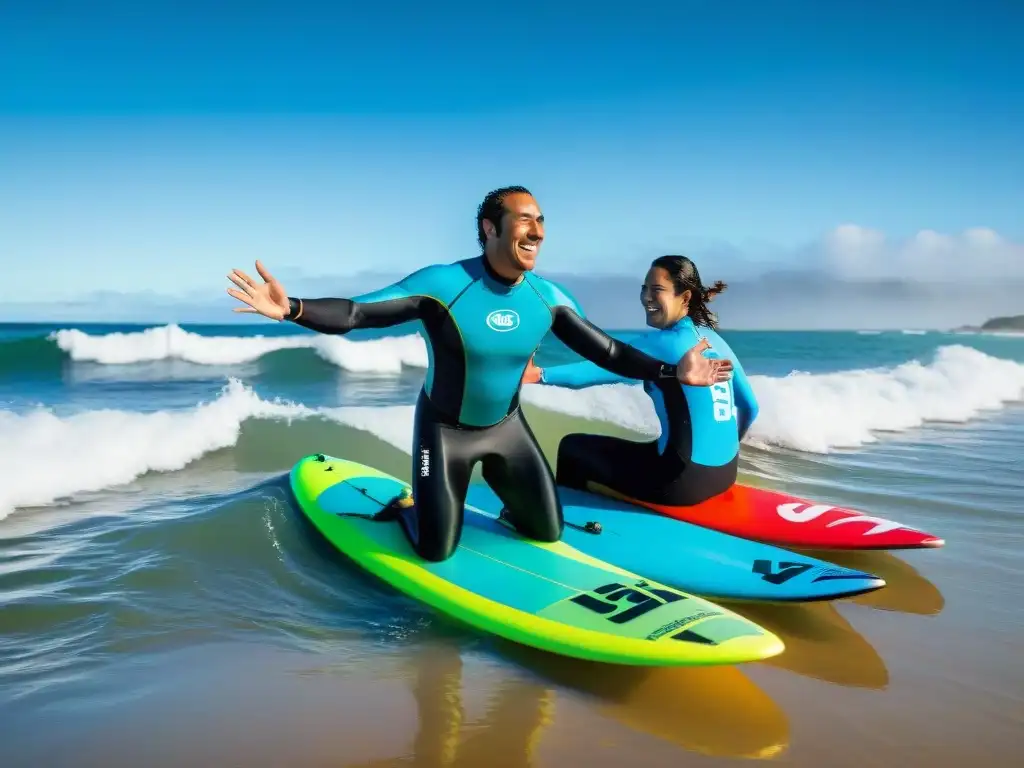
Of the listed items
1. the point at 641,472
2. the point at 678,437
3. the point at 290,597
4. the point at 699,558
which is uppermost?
the point at 678,437

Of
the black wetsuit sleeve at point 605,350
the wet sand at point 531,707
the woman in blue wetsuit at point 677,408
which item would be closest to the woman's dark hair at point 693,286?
the woman in blue wetsuit at point 677,408

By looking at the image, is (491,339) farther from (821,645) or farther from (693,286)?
(821,645)

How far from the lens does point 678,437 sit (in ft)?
15.2

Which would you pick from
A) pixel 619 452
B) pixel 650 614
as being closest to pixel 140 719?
pixel 650 614

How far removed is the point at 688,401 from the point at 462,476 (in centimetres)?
149

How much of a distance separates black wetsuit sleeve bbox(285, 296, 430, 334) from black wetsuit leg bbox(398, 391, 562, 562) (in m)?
0.53

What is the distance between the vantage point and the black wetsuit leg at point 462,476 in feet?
12.5

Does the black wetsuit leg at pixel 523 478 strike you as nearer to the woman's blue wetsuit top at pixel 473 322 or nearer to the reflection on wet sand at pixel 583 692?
the woman's blue wetsuit top at pixel 473 322

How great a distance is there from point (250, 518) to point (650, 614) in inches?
117

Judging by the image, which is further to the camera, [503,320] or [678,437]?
[678,437]

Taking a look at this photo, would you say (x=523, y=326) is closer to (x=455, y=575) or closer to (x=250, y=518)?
(x=455, y=575)

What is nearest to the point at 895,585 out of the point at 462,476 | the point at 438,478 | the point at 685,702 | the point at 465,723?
the point at 685,702

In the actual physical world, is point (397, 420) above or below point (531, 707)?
above

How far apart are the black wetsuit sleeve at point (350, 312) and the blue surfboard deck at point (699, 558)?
154cm
